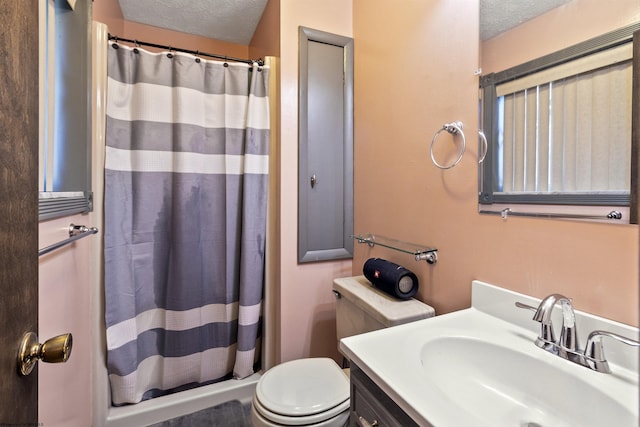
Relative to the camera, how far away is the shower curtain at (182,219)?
4.62ft

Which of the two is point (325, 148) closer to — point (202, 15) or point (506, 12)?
point (506, 12)

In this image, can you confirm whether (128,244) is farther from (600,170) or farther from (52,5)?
(600,170)

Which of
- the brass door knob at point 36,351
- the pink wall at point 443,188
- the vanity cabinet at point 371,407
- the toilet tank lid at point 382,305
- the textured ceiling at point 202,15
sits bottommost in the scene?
the vanity cabinet at point 371,407

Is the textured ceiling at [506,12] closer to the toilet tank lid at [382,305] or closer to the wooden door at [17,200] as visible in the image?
the toilet tank lid at [382,305]

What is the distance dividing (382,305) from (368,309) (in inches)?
2.3

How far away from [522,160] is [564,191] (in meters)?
0.15

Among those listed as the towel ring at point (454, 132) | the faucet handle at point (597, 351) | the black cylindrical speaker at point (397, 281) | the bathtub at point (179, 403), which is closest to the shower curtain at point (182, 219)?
the bathtub at point (179, 403)

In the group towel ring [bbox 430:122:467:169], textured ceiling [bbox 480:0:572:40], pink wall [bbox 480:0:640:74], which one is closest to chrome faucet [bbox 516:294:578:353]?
towel ring [bbox 430:122:467:169]

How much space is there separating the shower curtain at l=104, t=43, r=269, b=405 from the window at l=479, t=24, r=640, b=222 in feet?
3.78

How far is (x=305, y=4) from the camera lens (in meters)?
1.55

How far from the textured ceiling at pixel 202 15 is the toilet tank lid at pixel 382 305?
1815 mm

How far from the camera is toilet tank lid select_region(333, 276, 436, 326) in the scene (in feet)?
3.31

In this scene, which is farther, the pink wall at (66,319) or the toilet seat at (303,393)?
the toilet seat at (303,393)

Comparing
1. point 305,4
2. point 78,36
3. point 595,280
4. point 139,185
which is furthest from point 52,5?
point 595,280
